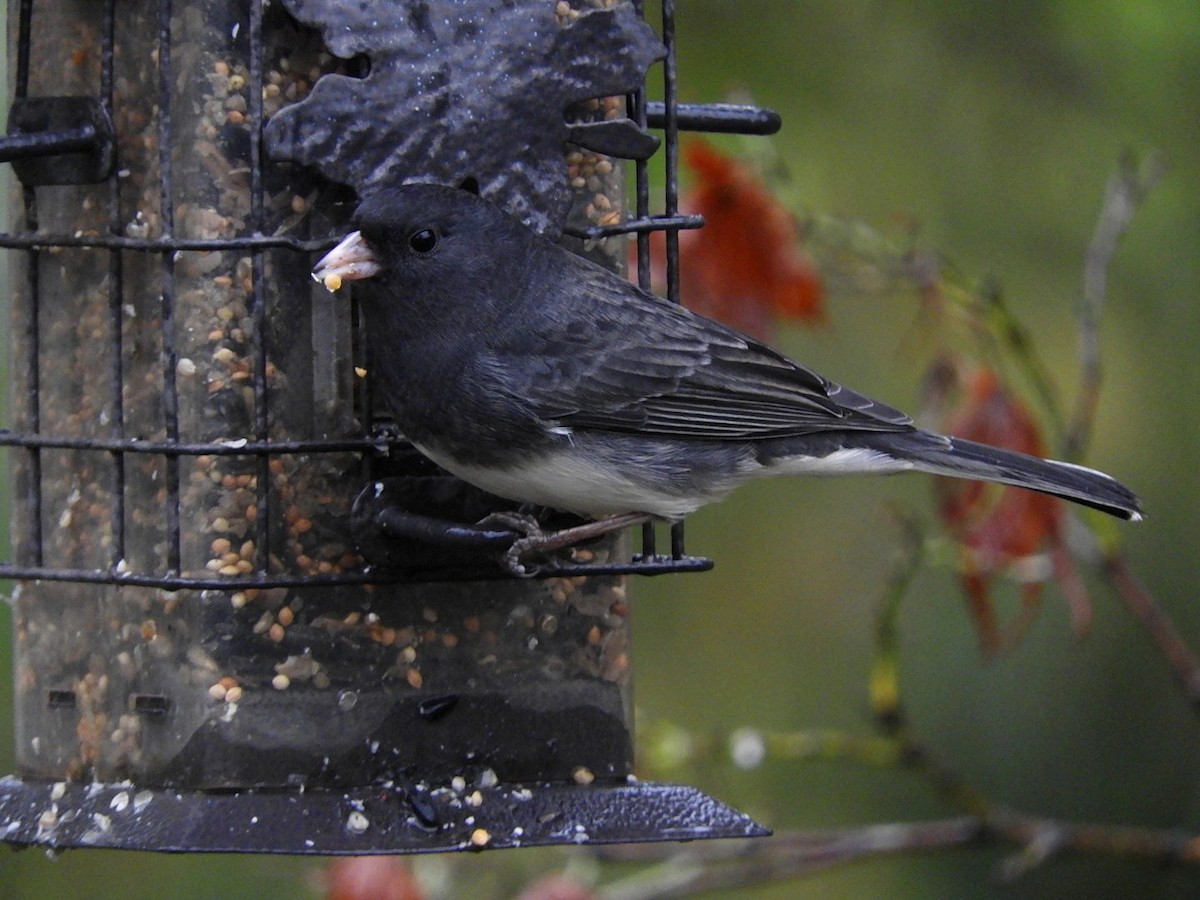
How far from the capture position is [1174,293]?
6906 mm

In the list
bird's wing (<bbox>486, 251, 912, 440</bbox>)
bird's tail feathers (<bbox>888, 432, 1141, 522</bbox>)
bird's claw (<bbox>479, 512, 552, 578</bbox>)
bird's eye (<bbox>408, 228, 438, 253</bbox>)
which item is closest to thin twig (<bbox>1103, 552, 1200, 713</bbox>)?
bird's tail feathers (<bbox>888, 432, 1141, 522</bbox>)

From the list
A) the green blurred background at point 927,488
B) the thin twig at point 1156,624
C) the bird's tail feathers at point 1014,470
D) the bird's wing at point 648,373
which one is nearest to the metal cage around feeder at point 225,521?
the bird's wing at point 648,373

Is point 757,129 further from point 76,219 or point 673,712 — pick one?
point 673,712

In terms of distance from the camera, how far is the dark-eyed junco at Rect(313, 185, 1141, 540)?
3.73 metres

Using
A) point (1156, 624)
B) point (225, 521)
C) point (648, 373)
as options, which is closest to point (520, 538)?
point (648, 373)

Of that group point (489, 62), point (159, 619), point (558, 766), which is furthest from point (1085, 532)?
point (159, 619)

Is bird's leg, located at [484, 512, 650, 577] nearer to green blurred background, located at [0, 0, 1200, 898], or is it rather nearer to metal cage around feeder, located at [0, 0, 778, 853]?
metal cage around feeder, located at [0, 0, 778, 853]

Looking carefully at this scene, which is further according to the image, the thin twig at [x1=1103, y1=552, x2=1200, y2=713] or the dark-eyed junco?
the thin twig at [x1=1103, y1=552, x2=1200, y2=713]

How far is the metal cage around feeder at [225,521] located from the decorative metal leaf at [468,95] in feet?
0.22

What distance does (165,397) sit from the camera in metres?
3.76

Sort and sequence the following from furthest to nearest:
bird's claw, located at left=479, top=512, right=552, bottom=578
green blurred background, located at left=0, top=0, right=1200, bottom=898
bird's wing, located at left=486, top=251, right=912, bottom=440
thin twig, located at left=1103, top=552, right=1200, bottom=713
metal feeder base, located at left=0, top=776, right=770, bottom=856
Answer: green blurred background, located at left=0, top=0, right=1200, bottom=898 → thin twig, located at left=1103, top=552, right=1200, bottom=713 → bird's wing, located at left=486, top=251, right=912, bottom=440 → bird's claw, located at left=479, top=512, right=552, bottom=578 → metal feeder base, located at left=0, top=776, right=770, bottom=856

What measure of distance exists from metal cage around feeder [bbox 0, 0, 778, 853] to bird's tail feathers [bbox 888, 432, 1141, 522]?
0.68m

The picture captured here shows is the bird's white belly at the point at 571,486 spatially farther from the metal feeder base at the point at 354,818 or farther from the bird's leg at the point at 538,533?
the metal feeder base at the point at 354,818

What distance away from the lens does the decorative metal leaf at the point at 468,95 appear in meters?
3.69
